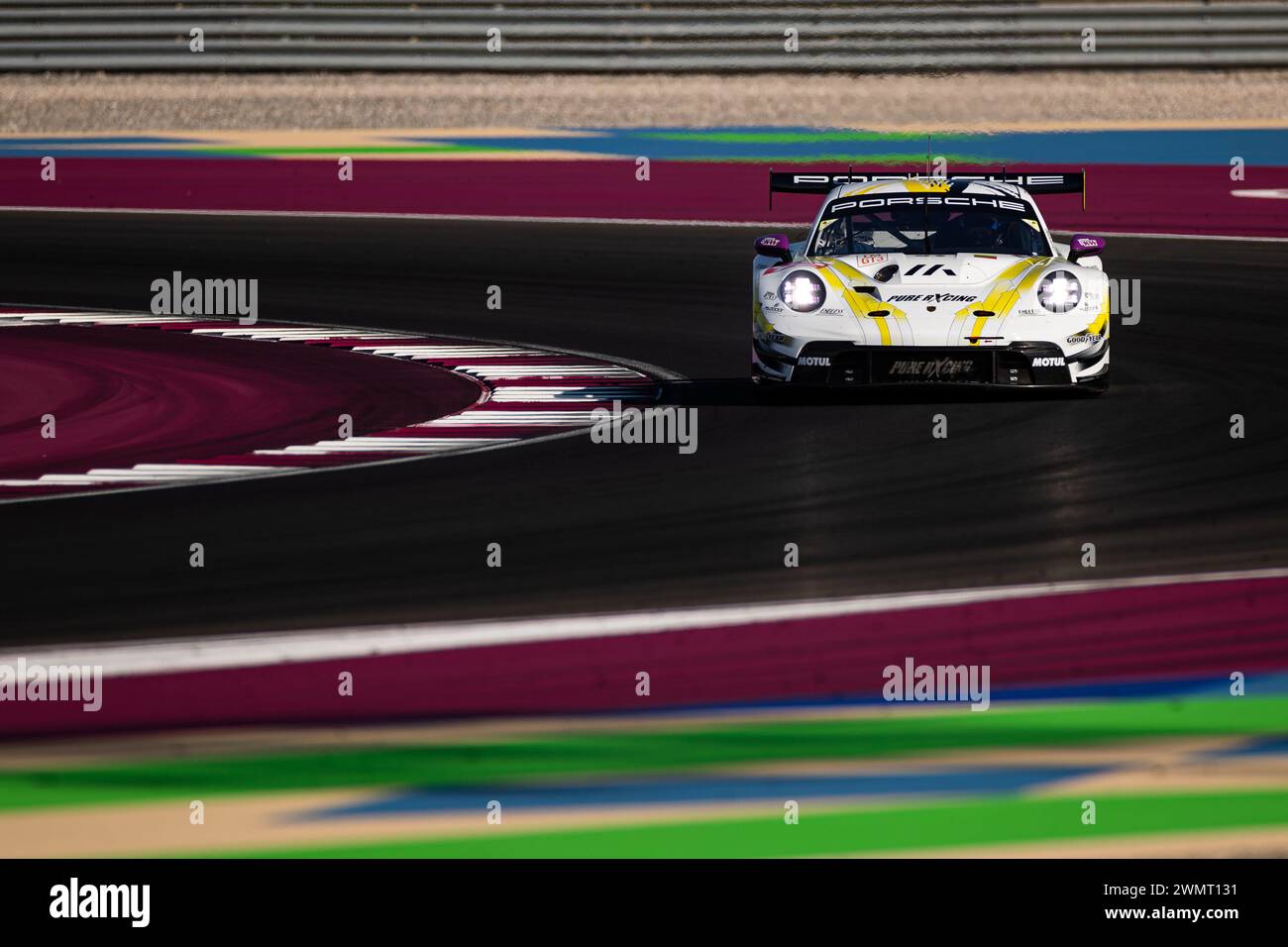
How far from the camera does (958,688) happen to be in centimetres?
612

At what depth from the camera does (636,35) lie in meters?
25.6

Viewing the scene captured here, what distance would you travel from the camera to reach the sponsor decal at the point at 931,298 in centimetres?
1069

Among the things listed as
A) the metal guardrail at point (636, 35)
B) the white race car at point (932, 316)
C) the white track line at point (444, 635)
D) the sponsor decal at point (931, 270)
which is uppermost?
the metal guardrail at point (636, 35)

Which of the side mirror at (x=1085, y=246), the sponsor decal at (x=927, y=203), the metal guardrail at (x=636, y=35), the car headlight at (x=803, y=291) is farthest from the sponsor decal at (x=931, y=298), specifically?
the metal guardrail at (x=636, y=35)

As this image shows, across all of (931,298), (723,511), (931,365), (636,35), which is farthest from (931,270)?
(636,35)

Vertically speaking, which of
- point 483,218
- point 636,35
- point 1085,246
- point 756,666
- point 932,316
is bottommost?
point 756,666

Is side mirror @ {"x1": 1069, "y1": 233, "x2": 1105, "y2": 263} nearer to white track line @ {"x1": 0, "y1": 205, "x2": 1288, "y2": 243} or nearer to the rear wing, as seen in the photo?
the rear wing

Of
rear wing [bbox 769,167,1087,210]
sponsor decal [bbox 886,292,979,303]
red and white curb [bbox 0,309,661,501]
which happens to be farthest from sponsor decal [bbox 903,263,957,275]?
red and white curb [bbox 0,309,661,501]

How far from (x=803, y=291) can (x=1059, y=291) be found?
1164 mm

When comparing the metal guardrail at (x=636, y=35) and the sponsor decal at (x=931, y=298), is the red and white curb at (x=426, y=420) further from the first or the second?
the metal guardrail at (x=636, y=35)

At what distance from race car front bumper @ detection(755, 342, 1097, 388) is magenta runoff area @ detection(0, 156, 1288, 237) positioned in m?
8.24

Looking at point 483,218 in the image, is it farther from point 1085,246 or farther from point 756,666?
point 756,666

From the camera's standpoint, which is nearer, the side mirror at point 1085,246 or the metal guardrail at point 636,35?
the side mirror at point 1085,246

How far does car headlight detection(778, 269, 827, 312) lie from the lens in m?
10.8
